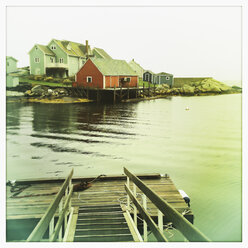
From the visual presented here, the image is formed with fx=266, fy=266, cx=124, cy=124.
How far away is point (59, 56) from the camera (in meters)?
3.52

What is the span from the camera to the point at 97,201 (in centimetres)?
287

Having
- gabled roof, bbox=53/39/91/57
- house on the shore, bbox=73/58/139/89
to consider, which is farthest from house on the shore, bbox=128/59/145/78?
gabled roof, bbox=53/39/91/57

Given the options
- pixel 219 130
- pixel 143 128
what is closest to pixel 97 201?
pixel 143 128

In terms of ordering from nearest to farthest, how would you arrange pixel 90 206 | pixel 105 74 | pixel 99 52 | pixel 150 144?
pixel 90 206
pixel 99 52
pixel 150 144
pixel 105 74

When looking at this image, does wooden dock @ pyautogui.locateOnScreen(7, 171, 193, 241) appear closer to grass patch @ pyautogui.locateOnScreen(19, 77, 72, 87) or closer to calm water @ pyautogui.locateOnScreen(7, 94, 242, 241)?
calm water @ pyautogui.locateOnScreen(7, 94, 242, 241)

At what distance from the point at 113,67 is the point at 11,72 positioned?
1491 millimetres

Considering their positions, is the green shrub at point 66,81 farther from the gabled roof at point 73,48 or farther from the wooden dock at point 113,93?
the gabled roof at point 73,48

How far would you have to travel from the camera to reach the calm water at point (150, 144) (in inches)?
125

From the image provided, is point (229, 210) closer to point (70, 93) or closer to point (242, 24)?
point (242, 24)

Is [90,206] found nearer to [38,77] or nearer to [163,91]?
[38,77]

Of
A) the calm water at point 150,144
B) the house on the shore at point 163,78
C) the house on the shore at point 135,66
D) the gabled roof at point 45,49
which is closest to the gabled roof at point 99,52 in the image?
the house on the shore at point 135,66

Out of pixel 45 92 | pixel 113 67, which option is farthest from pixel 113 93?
pixel 45 92

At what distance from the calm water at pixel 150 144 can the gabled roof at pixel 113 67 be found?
60 centimetres

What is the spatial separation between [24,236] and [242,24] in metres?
3.17
